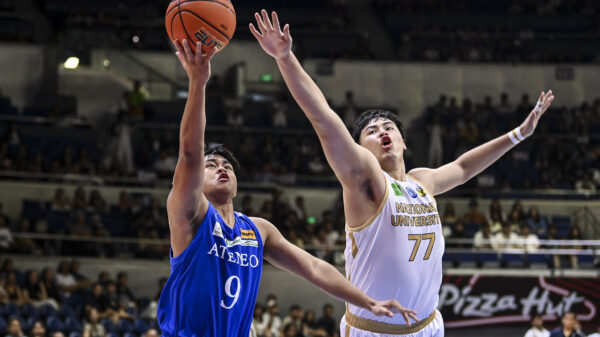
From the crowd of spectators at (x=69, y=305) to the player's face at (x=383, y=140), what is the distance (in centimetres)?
828

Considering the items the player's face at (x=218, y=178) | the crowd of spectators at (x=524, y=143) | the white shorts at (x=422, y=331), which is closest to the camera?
the player's face at (x=218, y=178)

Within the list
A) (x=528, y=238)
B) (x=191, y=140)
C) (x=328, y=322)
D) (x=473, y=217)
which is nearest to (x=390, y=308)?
(x=191, y=140)

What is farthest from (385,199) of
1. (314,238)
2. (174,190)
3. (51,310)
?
(314,238)

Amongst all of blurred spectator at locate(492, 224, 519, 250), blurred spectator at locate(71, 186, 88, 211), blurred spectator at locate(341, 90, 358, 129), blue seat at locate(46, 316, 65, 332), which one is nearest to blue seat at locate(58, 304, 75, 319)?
blue seat at locate(46, 316, 65, 332)

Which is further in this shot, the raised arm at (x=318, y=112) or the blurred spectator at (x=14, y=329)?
the blurred spectator at (x=14, y=329)

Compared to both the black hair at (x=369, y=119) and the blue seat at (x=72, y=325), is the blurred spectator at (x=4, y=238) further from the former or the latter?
the black hair at (x=369, y=119)

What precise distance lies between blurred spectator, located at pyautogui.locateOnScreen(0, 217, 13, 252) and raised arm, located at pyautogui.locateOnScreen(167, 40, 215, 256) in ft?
43.5

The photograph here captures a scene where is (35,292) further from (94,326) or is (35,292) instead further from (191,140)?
(191,140)

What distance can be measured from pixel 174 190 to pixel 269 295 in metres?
12.1

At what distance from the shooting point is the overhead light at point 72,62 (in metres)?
22.2

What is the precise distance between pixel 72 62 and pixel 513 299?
14363 millimetres

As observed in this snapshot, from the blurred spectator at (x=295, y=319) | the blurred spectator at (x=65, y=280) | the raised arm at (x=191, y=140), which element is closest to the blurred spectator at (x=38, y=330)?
the blurred spectator at (x=65, y=280)

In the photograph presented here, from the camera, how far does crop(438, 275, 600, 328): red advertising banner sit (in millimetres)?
15086

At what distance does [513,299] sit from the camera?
15273 mm
